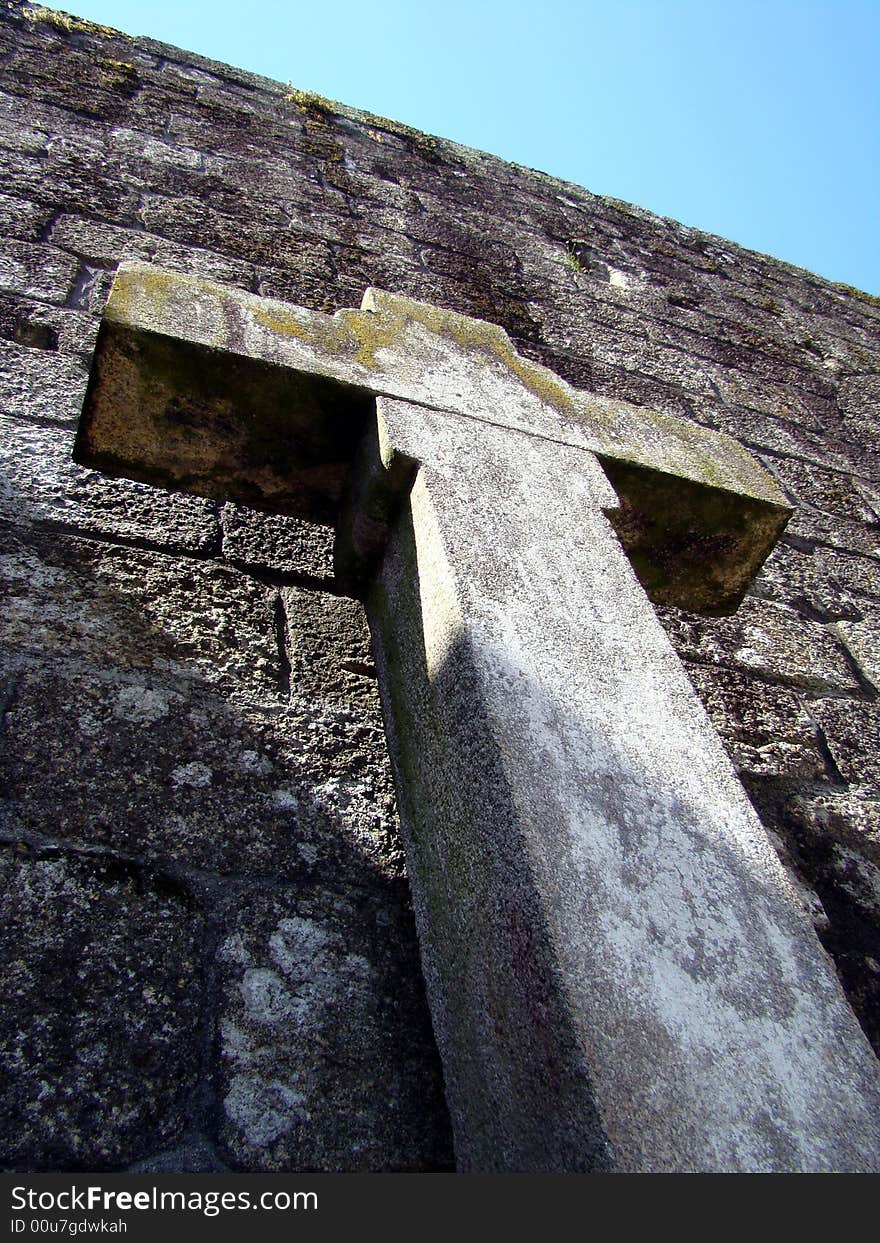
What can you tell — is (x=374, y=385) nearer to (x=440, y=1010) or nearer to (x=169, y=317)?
(x=169, y=317)

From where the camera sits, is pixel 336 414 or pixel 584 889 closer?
pixel 584 889

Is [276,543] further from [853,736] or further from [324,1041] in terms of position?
[853,736]

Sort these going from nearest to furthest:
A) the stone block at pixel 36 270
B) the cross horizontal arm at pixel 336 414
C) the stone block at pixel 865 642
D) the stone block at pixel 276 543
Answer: the cross horizontal arm at pixel 336 414, the stone block at pixel 276 543, the stone block at pixel 36 270, the stone block at pixel 865 642

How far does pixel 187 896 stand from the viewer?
3.33ft

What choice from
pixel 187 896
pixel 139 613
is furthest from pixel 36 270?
pixel 187 896

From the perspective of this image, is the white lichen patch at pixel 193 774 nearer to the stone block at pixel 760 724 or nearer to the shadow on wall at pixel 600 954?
the shadow on wall at pixel 600 954

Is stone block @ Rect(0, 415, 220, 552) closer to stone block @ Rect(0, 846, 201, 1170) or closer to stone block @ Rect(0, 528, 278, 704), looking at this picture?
stone block @ Rect(0, 528, 278, 704)

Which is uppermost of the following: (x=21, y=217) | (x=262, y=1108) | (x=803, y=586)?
(x=21, y=217)

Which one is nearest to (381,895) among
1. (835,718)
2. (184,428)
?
(184,428)

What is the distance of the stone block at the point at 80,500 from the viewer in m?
1.42

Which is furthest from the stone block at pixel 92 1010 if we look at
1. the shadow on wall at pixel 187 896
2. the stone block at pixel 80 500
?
the stone block at pixel 80 500

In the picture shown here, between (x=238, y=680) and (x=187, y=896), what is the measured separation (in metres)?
0.38

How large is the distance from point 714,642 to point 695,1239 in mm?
1500

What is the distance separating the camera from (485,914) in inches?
35.7
